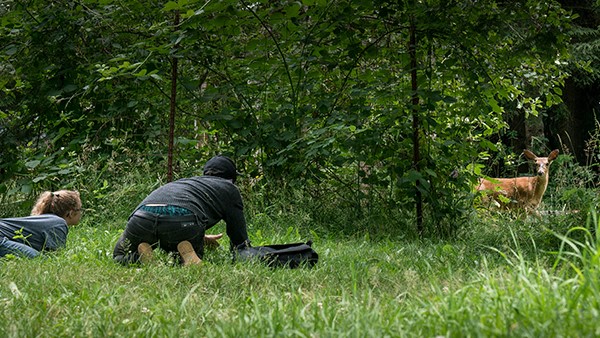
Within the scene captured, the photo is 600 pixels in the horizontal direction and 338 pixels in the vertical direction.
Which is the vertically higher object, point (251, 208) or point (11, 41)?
point (11, 41)

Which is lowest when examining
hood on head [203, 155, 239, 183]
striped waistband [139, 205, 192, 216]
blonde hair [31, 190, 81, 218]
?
blonde hair [31, 190, 81, 218]

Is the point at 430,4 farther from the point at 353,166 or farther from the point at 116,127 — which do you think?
the point at 116,127

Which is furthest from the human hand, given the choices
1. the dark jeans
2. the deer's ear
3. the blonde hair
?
the deer's ear

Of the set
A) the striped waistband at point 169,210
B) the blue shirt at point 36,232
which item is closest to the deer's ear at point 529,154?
the striped waistband at point 169,210

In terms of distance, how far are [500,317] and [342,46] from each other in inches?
237

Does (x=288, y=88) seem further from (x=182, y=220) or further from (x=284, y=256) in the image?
(x=284, y=256)

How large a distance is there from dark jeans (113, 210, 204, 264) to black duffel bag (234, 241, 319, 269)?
1.25ft

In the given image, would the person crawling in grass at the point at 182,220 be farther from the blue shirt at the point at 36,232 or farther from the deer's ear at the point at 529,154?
the deer's ear at the point at 529,154

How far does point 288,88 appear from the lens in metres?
8.76

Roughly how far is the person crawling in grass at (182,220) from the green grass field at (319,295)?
15 cm

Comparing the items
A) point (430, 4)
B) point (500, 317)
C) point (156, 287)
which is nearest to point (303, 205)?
point (430, 4)

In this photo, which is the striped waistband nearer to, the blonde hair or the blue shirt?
the blue shirt

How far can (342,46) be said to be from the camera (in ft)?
27.1

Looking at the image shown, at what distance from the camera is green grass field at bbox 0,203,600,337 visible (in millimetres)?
2596
